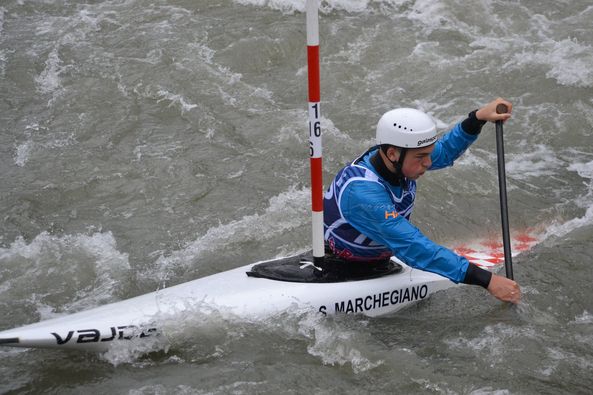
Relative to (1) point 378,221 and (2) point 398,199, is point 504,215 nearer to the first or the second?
(2) point 398,199

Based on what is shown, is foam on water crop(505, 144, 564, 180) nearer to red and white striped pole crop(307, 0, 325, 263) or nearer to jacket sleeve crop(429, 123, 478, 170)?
jacket sleeve crop(429, 123, 478, 170)

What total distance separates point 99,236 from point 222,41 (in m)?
4.14

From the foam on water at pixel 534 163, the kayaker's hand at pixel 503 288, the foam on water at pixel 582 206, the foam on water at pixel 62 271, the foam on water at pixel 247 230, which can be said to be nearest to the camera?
the kayaker's hand at pixel 503 288

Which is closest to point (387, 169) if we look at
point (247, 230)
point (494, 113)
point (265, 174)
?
point (494, 113)

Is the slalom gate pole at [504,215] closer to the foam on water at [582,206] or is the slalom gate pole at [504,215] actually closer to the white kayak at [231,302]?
the white kayak at [231,302]

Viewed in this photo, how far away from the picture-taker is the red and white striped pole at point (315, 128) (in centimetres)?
434

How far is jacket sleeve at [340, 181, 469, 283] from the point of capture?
4543 millimetres

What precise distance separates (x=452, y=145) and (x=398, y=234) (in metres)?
0.91

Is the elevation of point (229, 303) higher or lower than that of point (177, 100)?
lower

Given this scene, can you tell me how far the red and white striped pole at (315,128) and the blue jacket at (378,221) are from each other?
6.1 inches

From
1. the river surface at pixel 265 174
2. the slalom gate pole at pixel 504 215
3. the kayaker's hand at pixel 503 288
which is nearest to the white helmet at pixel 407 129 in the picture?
the slalom gate pole at pixel 504 215

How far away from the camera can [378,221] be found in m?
4.57

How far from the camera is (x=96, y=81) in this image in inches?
351

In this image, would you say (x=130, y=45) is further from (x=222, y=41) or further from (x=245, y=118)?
(x=245, y=118)
